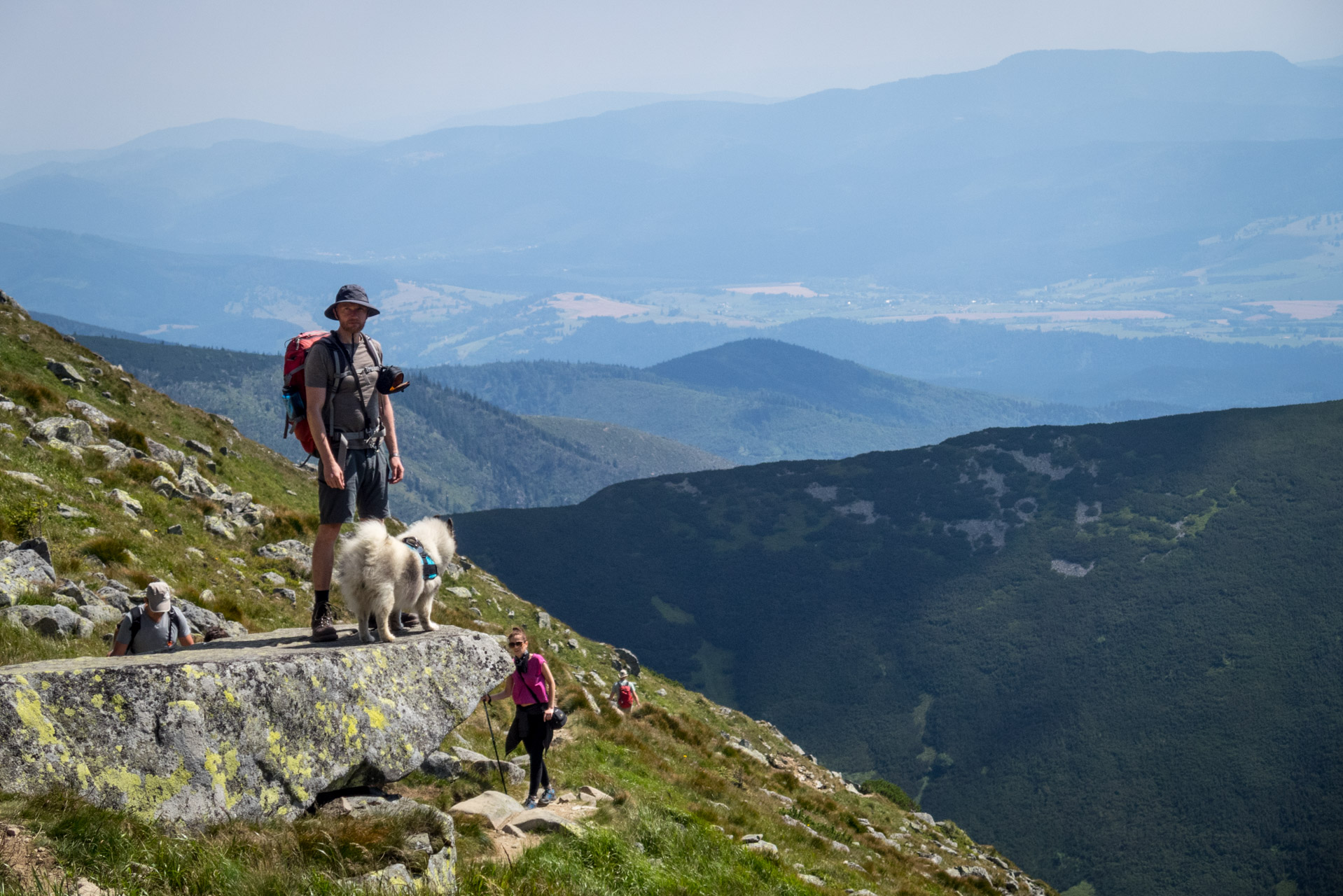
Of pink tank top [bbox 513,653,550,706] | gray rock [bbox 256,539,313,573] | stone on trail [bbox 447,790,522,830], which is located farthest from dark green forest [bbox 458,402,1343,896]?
stone on trail [bbox 447,790,522,830]

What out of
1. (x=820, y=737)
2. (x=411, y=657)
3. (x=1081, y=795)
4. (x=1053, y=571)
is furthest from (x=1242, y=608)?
(x=411, y=657)

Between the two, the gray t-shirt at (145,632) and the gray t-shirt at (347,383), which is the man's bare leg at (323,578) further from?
the gray t-shirt at (145,632)

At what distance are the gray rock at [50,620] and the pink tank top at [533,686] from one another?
583 centimetres

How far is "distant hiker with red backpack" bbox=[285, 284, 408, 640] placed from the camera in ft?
35.0

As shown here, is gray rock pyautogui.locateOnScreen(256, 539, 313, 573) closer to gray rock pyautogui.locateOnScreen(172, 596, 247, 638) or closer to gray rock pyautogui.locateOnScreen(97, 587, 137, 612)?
gray rock pyautogui.locateOnScreen(172, 596, 247, 638)

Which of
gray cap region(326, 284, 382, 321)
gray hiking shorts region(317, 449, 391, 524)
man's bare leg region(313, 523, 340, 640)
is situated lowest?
man's bare leg region(313, 523, 340, 640)

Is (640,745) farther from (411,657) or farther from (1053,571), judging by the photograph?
(1053,571)

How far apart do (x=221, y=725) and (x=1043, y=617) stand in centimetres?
13743

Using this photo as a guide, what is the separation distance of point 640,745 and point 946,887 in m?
10.2

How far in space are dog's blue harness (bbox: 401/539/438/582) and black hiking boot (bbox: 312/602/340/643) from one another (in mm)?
1198

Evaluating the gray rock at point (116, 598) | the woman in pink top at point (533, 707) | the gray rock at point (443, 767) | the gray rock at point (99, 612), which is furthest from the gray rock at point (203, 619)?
the woman in pink top at point (533, 707)

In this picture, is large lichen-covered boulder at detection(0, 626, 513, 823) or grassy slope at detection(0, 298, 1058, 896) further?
large lichen-covered boulder at detection(0, 626, 513, 823)

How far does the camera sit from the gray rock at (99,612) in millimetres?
12680

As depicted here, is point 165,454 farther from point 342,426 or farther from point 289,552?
point 342,426
